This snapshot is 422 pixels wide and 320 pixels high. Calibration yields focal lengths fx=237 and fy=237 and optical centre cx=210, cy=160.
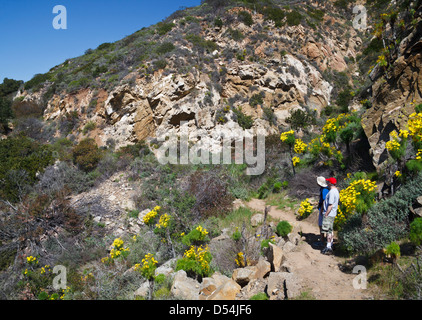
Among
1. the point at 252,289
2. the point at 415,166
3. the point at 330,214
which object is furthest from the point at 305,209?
the point at 252,289

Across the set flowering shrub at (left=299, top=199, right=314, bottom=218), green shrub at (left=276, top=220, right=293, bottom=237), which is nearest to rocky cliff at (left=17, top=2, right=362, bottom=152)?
flowering shrub at (left=299, top=199, right=314, bottom=218)

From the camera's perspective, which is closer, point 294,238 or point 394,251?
point 394,251

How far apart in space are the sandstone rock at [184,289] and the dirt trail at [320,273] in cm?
176

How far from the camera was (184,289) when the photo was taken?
13.3 ft

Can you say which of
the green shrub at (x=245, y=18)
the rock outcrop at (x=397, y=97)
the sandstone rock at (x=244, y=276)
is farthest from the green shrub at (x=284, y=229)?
the green shrub at (x=245, y=18)

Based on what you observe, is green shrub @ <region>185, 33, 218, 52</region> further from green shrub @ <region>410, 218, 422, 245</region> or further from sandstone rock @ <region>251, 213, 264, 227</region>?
green shrub @ <region>410, 218, 422, 245</region>

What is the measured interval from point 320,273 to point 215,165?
30.2 ft

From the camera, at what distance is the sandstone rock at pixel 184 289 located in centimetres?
397

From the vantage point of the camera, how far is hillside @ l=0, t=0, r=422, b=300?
14.9ft

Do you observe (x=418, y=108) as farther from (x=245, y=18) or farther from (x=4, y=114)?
(x=4, y=114)

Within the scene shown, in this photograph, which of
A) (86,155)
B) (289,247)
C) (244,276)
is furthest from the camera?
(86,155)

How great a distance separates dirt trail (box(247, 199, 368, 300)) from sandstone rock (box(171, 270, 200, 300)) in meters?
1.76

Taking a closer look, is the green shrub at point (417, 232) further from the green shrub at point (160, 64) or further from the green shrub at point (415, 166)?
the green shrub at point (160, 64)
